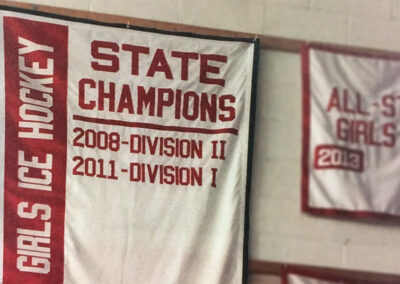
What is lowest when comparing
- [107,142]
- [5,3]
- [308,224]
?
[308,224]

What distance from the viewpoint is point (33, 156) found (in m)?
1.78

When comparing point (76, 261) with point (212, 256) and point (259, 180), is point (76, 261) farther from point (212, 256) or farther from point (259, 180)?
point (259, 180)

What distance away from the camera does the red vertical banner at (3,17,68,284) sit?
1.76 meters

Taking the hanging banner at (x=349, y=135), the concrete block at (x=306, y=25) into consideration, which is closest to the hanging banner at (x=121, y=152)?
→ the concrete block at (x=306, y=25)

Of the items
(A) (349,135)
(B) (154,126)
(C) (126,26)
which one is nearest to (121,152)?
(B) (154,126)

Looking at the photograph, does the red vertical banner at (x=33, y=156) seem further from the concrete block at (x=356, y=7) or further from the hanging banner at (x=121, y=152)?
the concrete block at (x=356, y=7)

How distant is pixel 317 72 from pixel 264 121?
0.29 metres

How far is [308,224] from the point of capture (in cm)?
194

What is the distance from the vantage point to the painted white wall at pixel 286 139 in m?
1.92

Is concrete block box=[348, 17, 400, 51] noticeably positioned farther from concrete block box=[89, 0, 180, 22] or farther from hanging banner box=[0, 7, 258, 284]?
concrete block box=[89, 0, 180, 22]

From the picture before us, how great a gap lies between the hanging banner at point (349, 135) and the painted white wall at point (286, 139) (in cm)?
5

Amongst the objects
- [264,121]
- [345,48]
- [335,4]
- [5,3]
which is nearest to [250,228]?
[264,121]

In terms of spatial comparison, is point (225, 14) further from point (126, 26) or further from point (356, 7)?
point (356, 7)

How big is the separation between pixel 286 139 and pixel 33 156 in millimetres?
989
